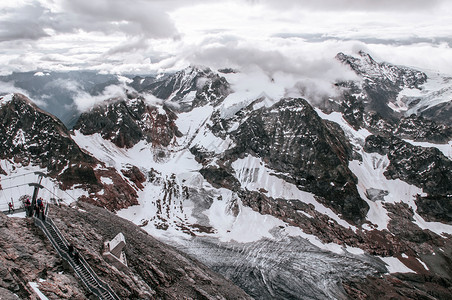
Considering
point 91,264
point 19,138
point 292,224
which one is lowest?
point 292,224

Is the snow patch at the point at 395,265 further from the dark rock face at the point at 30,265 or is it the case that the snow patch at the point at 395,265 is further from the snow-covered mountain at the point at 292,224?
the dark rock face at the point at 30,265


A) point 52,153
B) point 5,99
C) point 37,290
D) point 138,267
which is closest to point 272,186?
point 52,153

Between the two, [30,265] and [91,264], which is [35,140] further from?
[30,265]

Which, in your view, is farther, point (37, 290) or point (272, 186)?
point (272, 186)

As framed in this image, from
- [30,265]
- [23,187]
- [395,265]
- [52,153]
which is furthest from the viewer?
[52,153]

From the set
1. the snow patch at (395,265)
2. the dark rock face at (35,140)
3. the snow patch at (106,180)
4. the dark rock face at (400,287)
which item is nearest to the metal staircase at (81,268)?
the dark rock face at (400,287)

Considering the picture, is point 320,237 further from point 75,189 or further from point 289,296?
point 75,189
